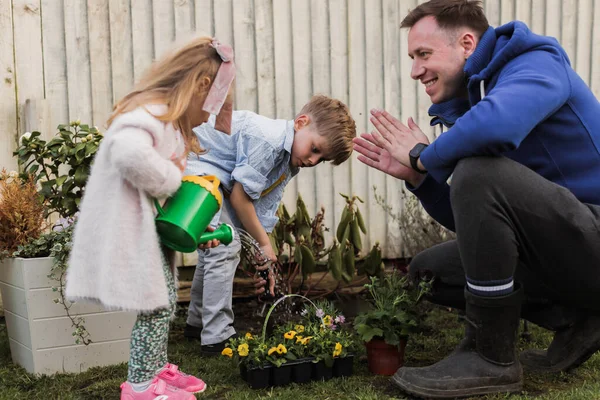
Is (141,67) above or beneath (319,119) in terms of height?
above

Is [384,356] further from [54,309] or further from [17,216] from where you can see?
[17,216]

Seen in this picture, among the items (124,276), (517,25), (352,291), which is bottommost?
(352,291)

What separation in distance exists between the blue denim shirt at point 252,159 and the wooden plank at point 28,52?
41.2 inches

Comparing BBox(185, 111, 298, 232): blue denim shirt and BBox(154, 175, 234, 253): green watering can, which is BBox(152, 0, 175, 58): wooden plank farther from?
BBox(154, 175, 234, 253): green watering can

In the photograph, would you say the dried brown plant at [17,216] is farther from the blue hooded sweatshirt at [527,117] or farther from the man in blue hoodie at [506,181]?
the blue hooded sweatshirt at [527,117]

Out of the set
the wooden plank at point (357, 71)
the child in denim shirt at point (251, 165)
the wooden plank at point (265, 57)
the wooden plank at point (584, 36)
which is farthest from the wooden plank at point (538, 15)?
the child in denim shirt at point (251, 165)

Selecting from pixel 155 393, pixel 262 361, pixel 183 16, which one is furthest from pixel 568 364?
pixel 183 16

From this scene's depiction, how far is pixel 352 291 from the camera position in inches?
170

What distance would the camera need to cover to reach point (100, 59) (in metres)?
4.05

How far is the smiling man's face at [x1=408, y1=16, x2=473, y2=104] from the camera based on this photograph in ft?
9.40

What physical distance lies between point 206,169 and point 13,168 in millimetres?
1206

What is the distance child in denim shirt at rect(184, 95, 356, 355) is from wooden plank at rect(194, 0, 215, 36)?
0.85 m

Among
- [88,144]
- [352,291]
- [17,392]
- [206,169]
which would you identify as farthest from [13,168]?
[352,291]

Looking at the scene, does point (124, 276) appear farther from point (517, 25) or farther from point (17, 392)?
point (517, 25)
